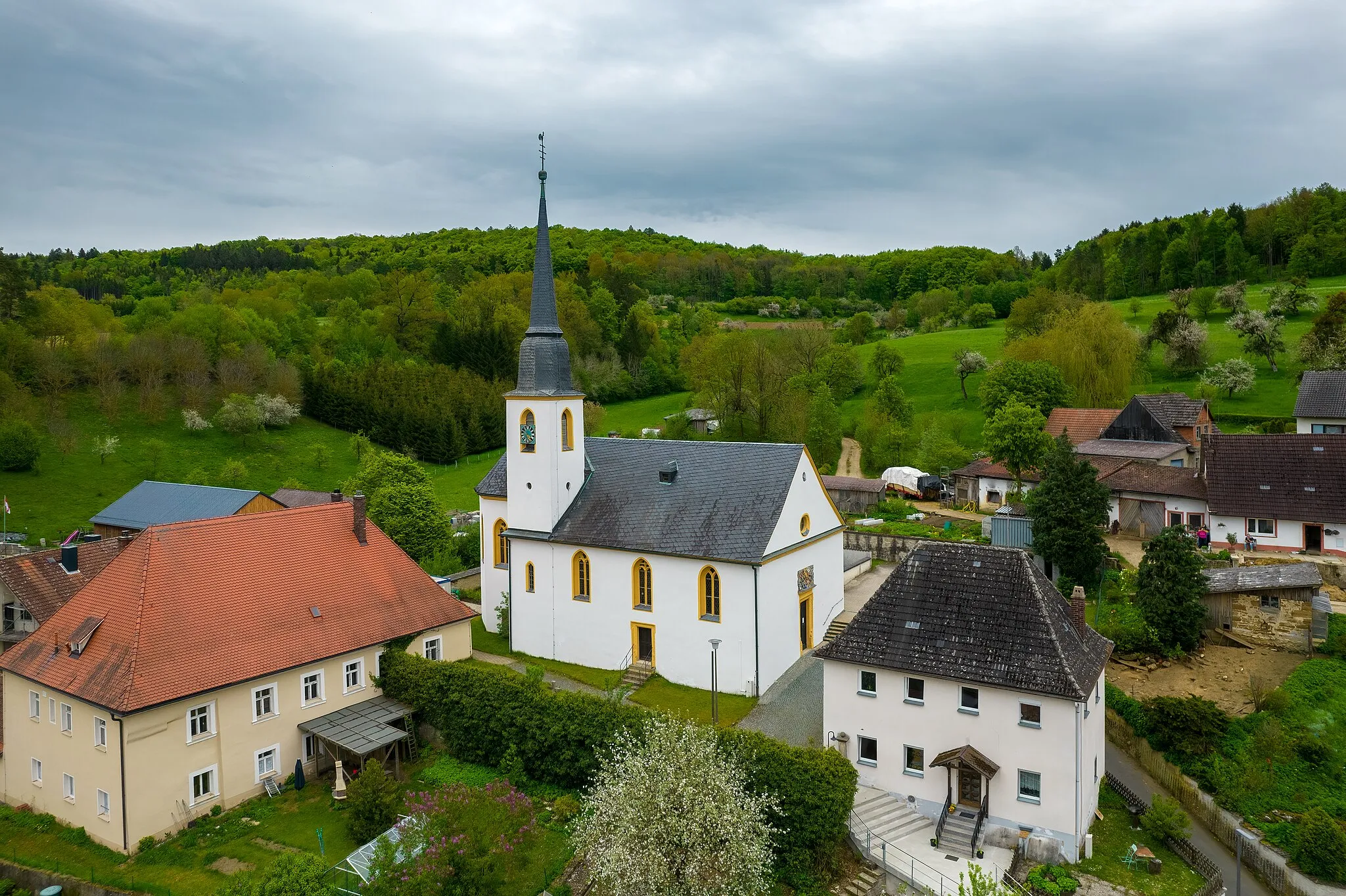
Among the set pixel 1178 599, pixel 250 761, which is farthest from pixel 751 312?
pixel 250 761

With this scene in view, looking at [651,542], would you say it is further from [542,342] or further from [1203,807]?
[1203,807]

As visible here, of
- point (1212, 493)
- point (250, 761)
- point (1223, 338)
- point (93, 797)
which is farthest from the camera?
point (1223, 338)

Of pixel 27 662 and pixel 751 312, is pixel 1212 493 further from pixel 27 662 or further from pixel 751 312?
pixel 751 312

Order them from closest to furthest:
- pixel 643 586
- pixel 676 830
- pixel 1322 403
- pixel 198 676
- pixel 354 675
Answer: pixel 676 830 → pixel 198 676 → pixel 354 675 → pixel 643 586 → pixel 1322 403

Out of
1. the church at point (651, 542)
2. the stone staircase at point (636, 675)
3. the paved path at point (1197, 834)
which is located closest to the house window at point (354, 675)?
the church at point (651, 542)

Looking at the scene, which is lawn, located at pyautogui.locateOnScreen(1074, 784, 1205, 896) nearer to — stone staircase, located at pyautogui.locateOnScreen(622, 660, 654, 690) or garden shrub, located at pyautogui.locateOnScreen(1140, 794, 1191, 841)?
garden shrub, located at pyautogui.locateOnScreen(1140, 794, 1191, 841)

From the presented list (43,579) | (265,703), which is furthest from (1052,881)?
(43,579)
